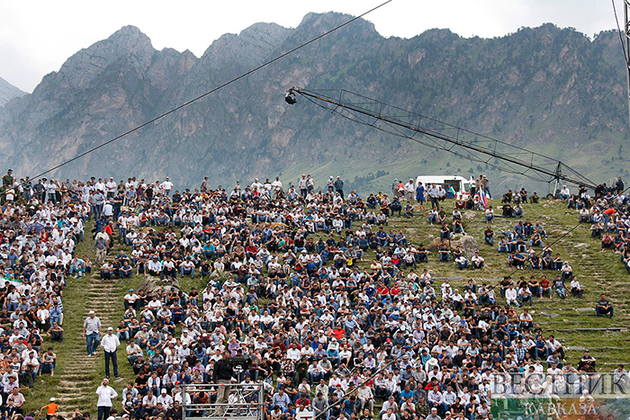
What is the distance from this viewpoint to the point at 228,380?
13.9 m

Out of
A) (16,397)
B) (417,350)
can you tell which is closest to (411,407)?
(417,350)

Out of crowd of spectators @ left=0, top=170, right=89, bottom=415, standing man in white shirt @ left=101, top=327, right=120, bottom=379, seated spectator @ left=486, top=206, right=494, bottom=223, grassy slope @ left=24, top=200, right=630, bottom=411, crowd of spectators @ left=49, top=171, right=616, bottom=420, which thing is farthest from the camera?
seated spectator @ left=486, top=206, right=494, bottom=223

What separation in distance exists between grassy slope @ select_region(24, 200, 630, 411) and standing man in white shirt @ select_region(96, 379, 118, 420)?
1.09 metres

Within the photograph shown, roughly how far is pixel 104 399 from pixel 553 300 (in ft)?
59.4

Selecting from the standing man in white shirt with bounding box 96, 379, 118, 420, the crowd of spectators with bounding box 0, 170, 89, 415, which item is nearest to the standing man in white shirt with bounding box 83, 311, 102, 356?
the crowd of spectators with bounding box 0, 170, 89, 415

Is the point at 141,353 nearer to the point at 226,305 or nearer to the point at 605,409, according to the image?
the point at 226,305

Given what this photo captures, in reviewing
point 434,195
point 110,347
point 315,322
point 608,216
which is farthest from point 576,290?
point 110,347

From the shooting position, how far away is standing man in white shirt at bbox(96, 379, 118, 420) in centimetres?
1805

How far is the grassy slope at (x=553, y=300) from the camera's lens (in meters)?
21.4

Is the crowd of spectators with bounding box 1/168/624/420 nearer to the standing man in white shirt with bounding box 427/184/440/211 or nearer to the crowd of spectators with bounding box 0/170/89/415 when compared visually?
the crowd of spectators with bounding box 0/170/89/415

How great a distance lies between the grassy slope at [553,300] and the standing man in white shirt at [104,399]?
1090mm

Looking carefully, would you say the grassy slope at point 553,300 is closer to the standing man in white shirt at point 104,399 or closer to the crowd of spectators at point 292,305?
the crowd of spectators at point 292,305

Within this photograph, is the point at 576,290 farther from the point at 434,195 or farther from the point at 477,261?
the point at 434,195

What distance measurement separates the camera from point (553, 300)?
26859 millimetres
